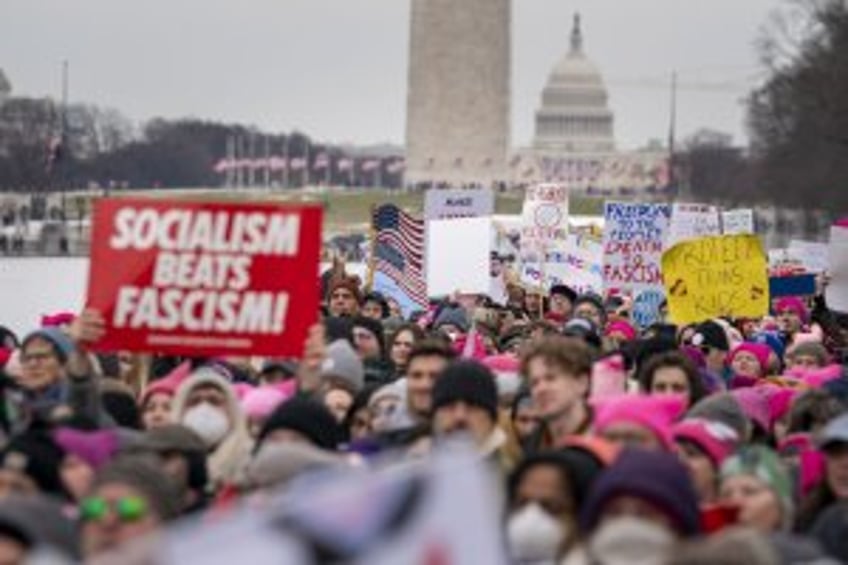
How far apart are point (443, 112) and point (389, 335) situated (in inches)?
5332

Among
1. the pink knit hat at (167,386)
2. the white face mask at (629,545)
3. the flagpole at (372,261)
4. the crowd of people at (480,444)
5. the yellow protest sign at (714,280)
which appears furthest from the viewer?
the flagpole at (372,261)

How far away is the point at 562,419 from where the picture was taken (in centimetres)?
1120

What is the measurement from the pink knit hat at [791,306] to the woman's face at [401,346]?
8.40 m

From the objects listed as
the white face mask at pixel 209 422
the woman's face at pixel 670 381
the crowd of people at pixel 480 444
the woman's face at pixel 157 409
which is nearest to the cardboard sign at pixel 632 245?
the crowd of people at pixel 480 444

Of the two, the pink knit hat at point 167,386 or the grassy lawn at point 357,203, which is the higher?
the pink knit hat at point 167,386

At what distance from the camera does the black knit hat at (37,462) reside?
383 inches

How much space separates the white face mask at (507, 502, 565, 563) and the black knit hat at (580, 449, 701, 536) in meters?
0.09

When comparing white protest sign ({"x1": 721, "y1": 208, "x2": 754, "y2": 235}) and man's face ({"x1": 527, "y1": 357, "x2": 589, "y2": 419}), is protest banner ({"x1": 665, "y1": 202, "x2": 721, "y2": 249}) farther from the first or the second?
man's face ({"x1": 527, "y1": 357, "x2": 589, "y2": 419})

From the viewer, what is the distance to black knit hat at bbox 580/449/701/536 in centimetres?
841

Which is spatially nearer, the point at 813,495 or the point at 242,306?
the point at 813,495

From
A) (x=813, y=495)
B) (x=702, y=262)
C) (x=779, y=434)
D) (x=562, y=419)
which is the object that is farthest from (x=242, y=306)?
(x=702, y=262)

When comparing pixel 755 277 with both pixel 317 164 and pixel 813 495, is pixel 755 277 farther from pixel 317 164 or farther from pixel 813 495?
pixel 317 164

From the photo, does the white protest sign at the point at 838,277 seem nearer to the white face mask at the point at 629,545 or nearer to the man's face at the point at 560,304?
the man's face at the point at 560,304

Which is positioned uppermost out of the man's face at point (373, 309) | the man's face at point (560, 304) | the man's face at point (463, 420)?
the man's face at point (463, 420)
